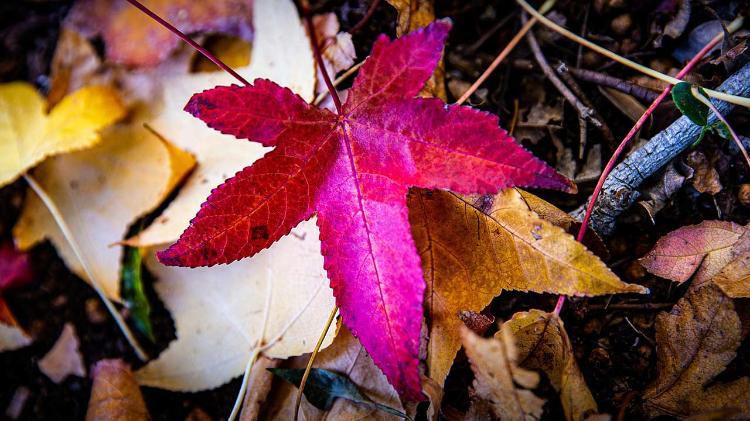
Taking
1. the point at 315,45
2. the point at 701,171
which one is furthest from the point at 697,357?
the point at 315,45

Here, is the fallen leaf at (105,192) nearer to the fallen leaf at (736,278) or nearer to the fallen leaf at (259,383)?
the fallen leaf at (259,383)

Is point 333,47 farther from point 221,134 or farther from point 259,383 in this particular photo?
point 259,383

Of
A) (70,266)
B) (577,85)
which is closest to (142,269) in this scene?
(70,266)

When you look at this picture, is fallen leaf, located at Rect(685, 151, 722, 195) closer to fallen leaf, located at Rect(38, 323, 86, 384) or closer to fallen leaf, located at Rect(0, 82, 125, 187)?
fallen leaf, located at Rect(0, 82, 125, 187)

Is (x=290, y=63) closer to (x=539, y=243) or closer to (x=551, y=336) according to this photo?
(x=539, y=243)

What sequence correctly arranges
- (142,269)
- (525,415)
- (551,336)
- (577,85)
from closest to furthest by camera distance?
(525,415) < (551,336) < (577,85) < (142,269)

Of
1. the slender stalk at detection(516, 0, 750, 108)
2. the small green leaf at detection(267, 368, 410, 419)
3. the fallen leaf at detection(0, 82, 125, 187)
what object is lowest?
the small green leaf at detection(267, 368, 410, 419)

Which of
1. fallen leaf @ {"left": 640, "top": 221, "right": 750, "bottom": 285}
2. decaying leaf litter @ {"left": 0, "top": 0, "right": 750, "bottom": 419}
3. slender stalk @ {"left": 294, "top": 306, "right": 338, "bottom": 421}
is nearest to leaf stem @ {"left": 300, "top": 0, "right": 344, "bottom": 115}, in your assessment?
decaying leaf litter @ {"left": 0, "top": 0, "right": 750, "bottom": 419}
